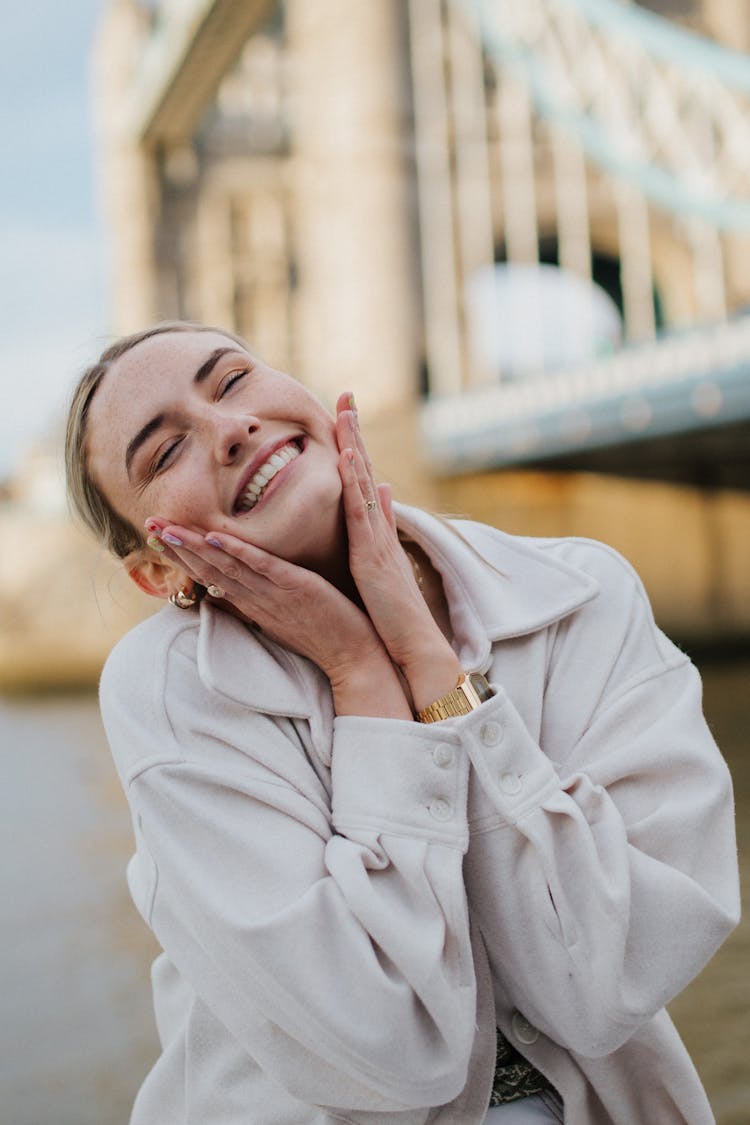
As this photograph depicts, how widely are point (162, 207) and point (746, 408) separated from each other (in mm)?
10768

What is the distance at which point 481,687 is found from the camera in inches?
44.6

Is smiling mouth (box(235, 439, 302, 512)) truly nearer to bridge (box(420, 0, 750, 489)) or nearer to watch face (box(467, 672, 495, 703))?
watch face (box(467, 672, 495, 703))


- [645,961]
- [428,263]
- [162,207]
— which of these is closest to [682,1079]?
[645,961]

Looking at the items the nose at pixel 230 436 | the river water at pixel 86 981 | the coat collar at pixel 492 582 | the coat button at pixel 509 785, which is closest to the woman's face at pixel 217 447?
the nose at pixel 230 436

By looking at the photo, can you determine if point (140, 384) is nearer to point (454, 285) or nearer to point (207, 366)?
point (207, 366)

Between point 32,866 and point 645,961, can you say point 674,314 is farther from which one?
point 645,961

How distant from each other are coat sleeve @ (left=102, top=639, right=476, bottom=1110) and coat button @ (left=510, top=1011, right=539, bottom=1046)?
10 centimetres

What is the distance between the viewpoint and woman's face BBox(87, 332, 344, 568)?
3.73ft

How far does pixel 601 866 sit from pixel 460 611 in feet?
0.91

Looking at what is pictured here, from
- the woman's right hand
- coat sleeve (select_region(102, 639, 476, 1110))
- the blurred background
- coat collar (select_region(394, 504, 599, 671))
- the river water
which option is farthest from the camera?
the blurred background

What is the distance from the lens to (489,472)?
10195 mm

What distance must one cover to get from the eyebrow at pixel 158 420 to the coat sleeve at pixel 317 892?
0.71 feet

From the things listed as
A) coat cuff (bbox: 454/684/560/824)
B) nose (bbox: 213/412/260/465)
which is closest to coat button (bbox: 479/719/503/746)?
coat cuff (bbox: 454/684/560/824)

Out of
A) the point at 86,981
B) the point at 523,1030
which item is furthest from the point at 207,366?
the point at 86,981
